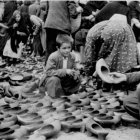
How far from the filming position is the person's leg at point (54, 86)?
3.29m

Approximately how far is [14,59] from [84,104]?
3980 millimetres

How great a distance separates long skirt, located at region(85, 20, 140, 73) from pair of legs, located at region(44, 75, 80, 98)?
727 mm

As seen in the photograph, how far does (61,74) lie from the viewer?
3303 millimetres

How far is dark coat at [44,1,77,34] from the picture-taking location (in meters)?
4.31

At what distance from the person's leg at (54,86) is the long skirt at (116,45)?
96cm

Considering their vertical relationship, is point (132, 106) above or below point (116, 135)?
above

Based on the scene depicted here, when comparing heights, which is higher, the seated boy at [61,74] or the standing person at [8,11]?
the standing person at [8,11]

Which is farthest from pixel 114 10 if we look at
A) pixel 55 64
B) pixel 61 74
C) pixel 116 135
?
pixel 116 135

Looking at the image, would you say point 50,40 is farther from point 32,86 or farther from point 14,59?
point 14,59

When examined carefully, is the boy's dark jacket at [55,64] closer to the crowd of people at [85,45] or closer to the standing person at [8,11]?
the crowd of people at [85,45]

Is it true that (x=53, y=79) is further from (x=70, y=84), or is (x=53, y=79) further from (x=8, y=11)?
(x=8, y=11)

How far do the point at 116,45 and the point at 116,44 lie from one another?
1cm

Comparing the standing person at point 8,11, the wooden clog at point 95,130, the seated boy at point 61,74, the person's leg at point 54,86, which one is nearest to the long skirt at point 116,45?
the seated boy at point 61,74

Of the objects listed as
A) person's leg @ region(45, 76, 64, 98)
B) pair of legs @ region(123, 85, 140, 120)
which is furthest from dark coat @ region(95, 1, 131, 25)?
pair of legs @ region(123, 85, 140, 120)
